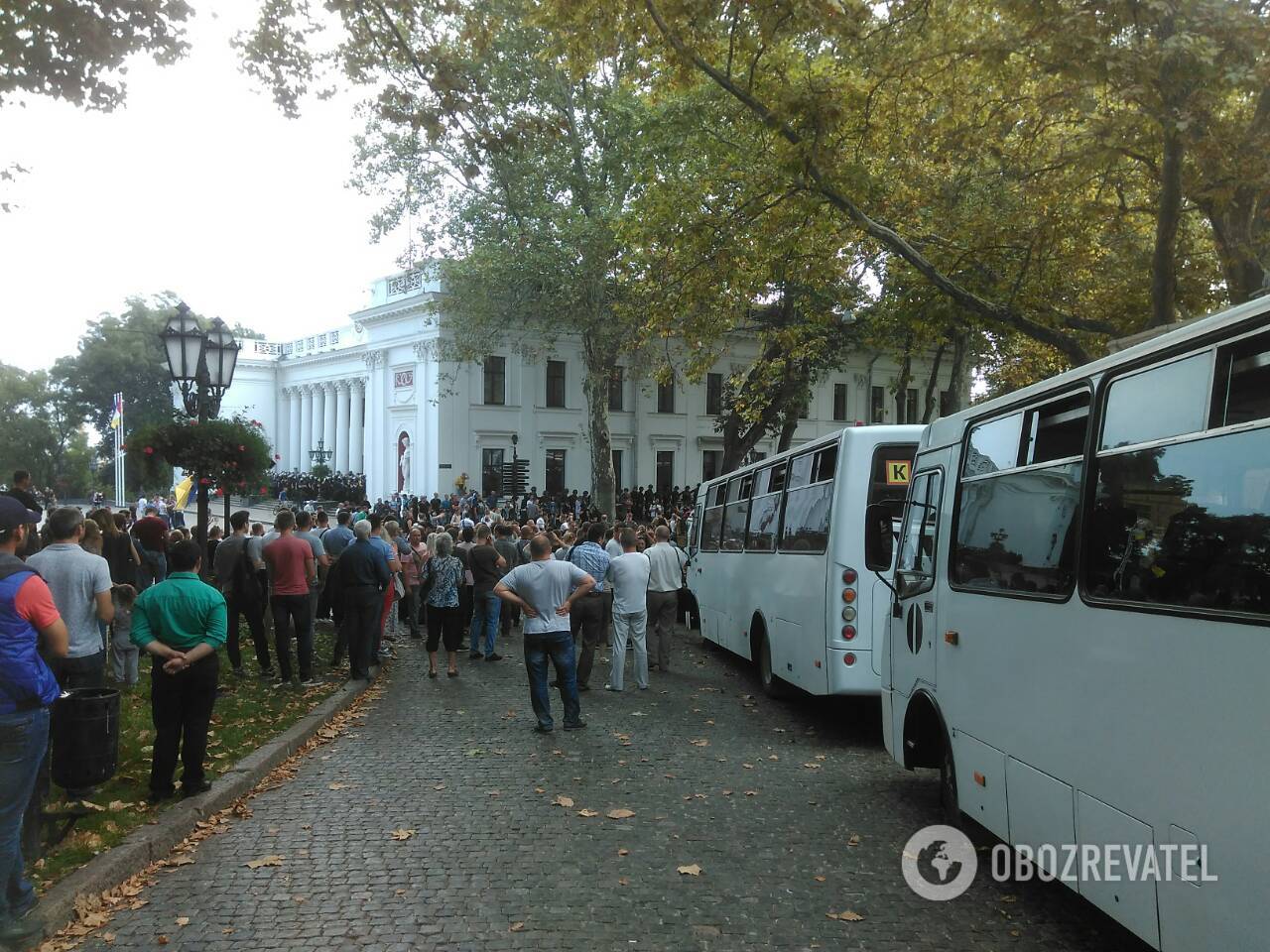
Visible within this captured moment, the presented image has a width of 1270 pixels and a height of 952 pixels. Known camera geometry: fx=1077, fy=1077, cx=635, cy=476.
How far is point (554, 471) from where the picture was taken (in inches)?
2127

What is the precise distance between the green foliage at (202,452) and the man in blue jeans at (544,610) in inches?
272

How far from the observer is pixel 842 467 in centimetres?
1011

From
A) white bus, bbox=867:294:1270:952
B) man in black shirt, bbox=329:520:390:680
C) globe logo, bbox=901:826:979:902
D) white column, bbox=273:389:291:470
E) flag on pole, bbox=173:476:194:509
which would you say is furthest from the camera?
white column, bbox=273:389:291:470

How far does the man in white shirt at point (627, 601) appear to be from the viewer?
A: 12.6 metres

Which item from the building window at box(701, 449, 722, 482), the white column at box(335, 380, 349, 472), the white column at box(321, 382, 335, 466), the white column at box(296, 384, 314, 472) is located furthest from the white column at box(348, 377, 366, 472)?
the building window at box(701, 449, 722, 482)

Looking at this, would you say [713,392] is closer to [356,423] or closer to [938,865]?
[356,423]

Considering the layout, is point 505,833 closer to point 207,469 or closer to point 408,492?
point 207,469

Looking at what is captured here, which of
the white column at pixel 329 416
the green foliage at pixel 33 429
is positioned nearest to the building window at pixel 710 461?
the white column at pixel 329 416

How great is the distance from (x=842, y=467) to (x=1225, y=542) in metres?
6.57

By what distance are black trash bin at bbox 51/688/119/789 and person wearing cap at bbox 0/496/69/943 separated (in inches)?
48.9

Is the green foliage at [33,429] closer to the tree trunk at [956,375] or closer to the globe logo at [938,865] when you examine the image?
the tree trunk at [956,375]

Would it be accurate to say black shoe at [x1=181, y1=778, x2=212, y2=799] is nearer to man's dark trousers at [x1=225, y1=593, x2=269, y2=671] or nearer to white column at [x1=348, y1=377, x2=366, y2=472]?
man's dark trousers at [x1=225, y1=593, x2=269, y2=671]

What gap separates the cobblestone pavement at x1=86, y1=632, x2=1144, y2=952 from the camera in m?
5.07

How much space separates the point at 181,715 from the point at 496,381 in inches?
1791
